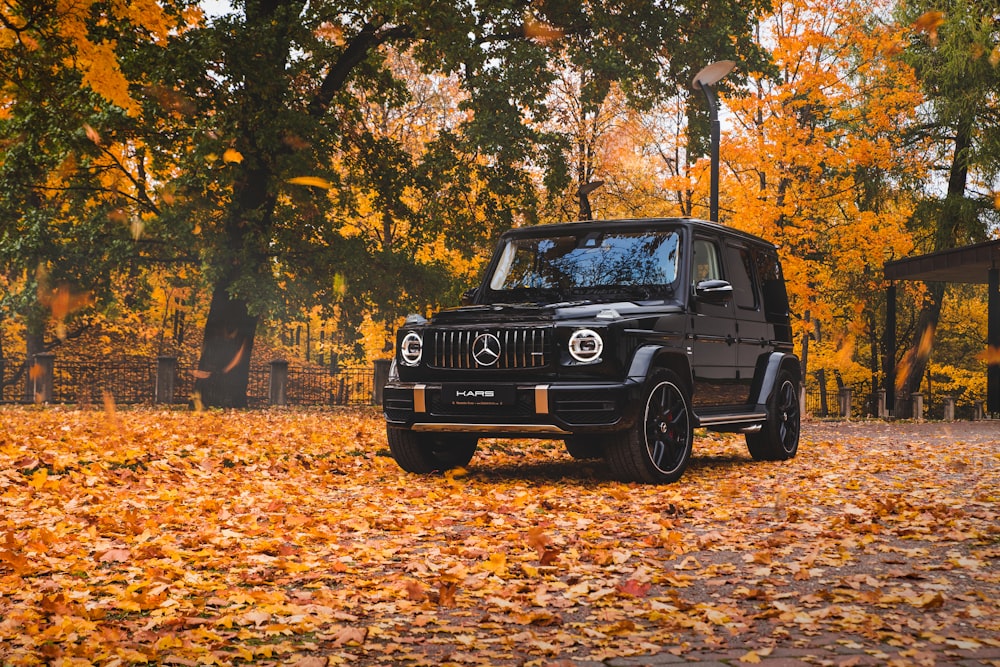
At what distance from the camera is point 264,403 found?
1208 inches

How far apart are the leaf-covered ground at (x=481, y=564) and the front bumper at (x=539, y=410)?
53 centimetres

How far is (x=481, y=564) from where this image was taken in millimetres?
5707

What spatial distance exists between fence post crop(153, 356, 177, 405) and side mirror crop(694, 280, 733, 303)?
2170cm

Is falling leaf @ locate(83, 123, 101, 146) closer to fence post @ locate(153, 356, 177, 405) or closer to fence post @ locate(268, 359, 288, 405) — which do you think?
fence post @ locate(153, 356, 177, 405)

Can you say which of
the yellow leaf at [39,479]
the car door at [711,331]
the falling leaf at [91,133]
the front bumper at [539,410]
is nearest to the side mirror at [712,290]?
the car door at [711,331]

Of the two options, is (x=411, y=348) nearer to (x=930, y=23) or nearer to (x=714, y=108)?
(x=714, y=108)

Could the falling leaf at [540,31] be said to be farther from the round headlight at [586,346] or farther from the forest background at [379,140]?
the round headlight at [586,346]

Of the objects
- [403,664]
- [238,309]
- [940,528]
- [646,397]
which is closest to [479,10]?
[238,309]

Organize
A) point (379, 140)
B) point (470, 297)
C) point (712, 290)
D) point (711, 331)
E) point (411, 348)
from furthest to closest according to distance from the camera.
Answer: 1. point (379, 140)
2. point (470, 297)
3. point (711, 331)
4. point (712, 290)
5. point (411, 348)

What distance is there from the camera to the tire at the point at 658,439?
8.62 metres

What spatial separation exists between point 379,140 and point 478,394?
16.3 m

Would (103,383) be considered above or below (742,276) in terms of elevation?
below

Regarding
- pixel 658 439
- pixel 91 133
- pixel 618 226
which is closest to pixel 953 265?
pixel 618 226

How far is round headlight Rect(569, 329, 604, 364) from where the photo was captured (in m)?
8.41
